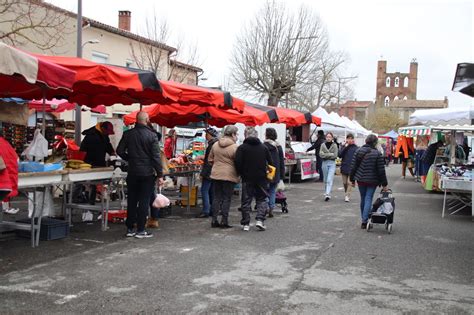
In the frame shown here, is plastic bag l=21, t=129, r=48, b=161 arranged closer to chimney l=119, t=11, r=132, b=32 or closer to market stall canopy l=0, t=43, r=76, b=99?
market stall canopy l=0, t=43, r=76, b=99

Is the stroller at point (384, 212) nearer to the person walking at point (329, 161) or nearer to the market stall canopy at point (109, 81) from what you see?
the market stall canopy at point (109, 81)

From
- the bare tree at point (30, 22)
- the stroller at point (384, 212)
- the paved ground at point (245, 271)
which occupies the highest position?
the bare tree at point (30, 22)

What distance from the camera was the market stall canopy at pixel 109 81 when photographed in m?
7.25

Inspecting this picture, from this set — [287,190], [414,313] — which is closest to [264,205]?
[414,313]

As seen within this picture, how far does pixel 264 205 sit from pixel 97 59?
921 inches

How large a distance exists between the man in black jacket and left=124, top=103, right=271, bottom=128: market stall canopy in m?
4.66

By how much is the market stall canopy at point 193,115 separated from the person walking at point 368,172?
416cm

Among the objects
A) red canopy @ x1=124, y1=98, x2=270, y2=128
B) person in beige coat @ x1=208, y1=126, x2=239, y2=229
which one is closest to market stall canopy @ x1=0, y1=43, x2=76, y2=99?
person in beige coat @ x1=208, y1=126, x2=239, y2=229

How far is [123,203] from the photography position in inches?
382

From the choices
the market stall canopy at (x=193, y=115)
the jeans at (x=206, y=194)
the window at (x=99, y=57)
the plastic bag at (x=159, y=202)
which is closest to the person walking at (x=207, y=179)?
the jeans at (x=206, y=194)

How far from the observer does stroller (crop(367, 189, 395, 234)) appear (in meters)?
8.98

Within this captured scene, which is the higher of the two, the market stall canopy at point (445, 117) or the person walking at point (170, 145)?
the market stall canopy at point (445, 117)

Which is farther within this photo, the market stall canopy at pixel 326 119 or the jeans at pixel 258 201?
the market stall canopy at pixel 326 119

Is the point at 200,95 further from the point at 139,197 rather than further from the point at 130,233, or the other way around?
the point at 130,233
